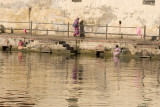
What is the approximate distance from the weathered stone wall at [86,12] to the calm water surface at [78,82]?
621 centimetres

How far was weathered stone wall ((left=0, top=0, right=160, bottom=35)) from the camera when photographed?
151ft

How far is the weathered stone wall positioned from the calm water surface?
20.4ft

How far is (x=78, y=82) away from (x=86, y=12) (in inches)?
811

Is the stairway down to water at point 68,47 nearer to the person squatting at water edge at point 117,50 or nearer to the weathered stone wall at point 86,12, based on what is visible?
the person squatting at water edge at point 117,50

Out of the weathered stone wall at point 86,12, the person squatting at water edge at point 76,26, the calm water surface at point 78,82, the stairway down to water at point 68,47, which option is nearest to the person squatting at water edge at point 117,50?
the calm water surface at point 78,82

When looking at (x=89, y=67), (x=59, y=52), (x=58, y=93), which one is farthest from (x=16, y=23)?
(x=58, y=93)

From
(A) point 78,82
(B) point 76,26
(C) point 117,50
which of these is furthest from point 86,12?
(A) point 78,82

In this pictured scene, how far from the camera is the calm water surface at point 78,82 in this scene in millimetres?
22078

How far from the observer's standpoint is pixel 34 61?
37.3 m

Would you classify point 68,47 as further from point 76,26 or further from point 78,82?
point 78,82

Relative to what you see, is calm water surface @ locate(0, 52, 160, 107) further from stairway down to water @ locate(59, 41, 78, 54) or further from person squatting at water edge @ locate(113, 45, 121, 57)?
stairway down to water @ locate(59, 41, 78, 54)

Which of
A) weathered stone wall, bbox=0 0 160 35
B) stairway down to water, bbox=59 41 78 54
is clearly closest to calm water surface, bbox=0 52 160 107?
stairway down to water, bbox=59 41 78 54

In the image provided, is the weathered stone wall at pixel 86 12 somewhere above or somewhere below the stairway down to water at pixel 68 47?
above

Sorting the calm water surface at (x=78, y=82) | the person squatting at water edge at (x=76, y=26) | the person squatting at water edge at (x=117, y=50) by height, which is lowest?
the calm water surface at (x=78, y=82)
